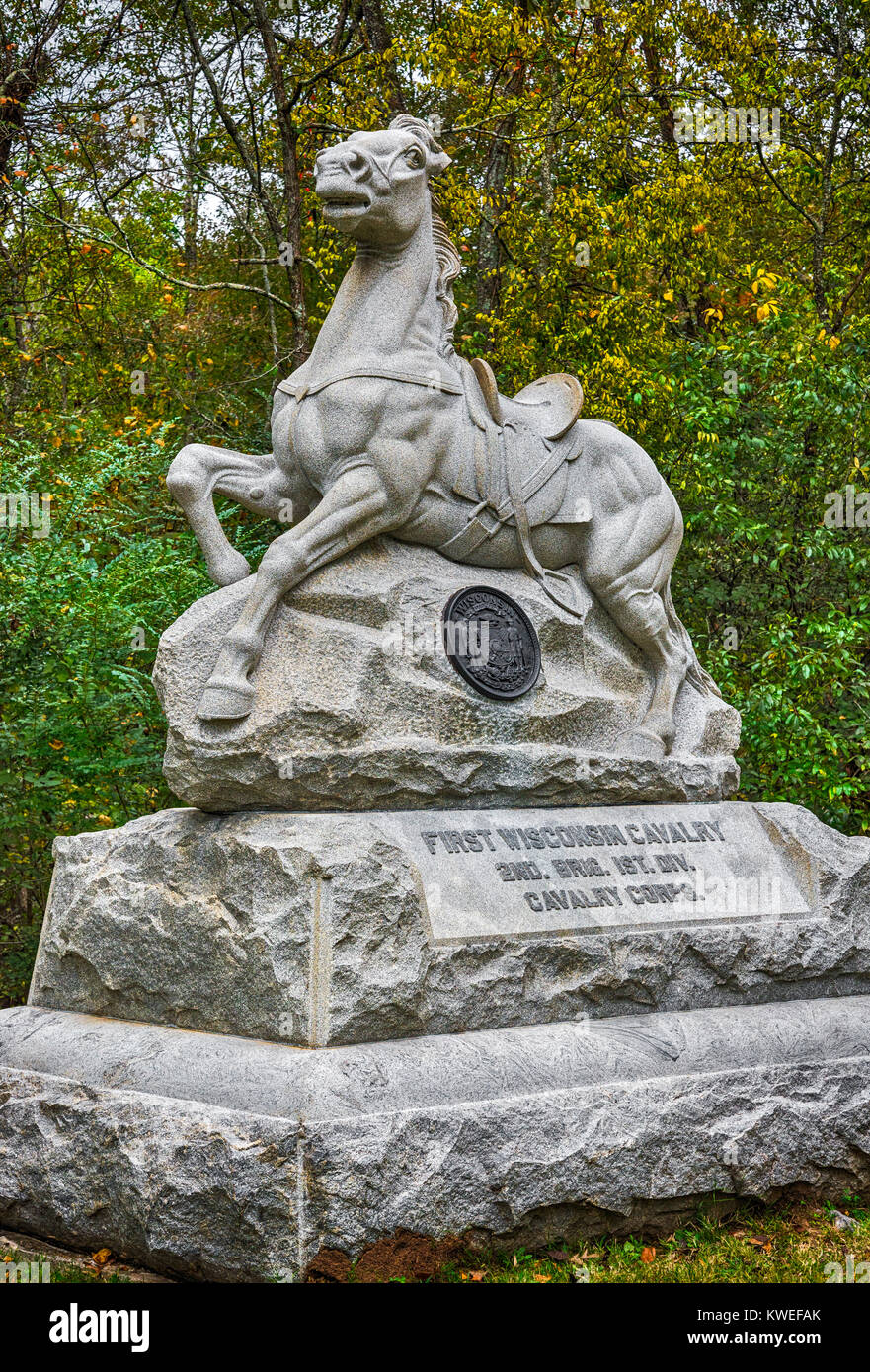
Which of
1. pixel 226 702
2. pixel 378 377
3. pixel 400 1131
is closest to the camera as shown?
pixel 400 1131

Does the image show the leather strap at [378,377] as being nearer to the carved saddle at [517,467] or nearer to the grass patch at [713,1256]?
the carved saddle at [517,467]

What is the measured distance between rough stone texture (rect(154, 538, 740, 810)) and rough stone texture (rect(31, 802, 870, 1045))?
16 centimetres

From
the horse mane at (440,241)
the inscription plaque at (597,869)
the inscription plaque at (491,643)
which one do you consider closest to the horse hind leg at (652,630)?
the inscription plaque at (597,869)

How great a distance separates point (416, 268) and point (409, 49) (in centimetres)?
735

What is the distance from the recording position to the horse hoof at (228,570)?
5.92 m

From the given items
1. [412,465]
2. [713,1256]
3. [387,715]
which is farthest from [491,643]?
[713,1256]

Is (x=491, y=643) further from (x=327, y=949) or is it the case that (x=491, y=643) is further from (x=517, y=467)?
(x=327, y=949)

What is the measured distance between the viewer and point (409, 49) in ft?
40.5

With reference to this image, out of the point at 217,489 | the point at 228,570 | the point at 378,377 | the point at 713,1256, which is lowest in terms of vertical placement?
the point at 713,1256

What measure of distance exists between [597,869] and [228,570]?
74.6 inches

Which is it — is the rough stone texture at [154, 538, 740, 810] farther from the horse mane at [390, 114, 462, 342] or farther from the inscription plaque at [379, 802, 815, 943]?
the horse mane at [390, 114, 462, 342]

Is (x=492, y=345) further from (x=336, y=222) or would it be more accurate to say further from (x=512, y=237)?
(x=336, y=222)

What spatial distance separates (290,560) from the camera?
5477mm

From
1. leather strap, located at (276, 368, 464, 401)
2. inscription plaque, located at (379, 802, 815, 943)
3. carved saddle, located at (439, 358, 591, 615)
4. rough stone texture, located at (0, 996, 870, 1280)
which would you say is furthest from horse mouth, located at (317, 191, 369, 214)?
rough stone texture, located at (0, 996, 870, 1280)
